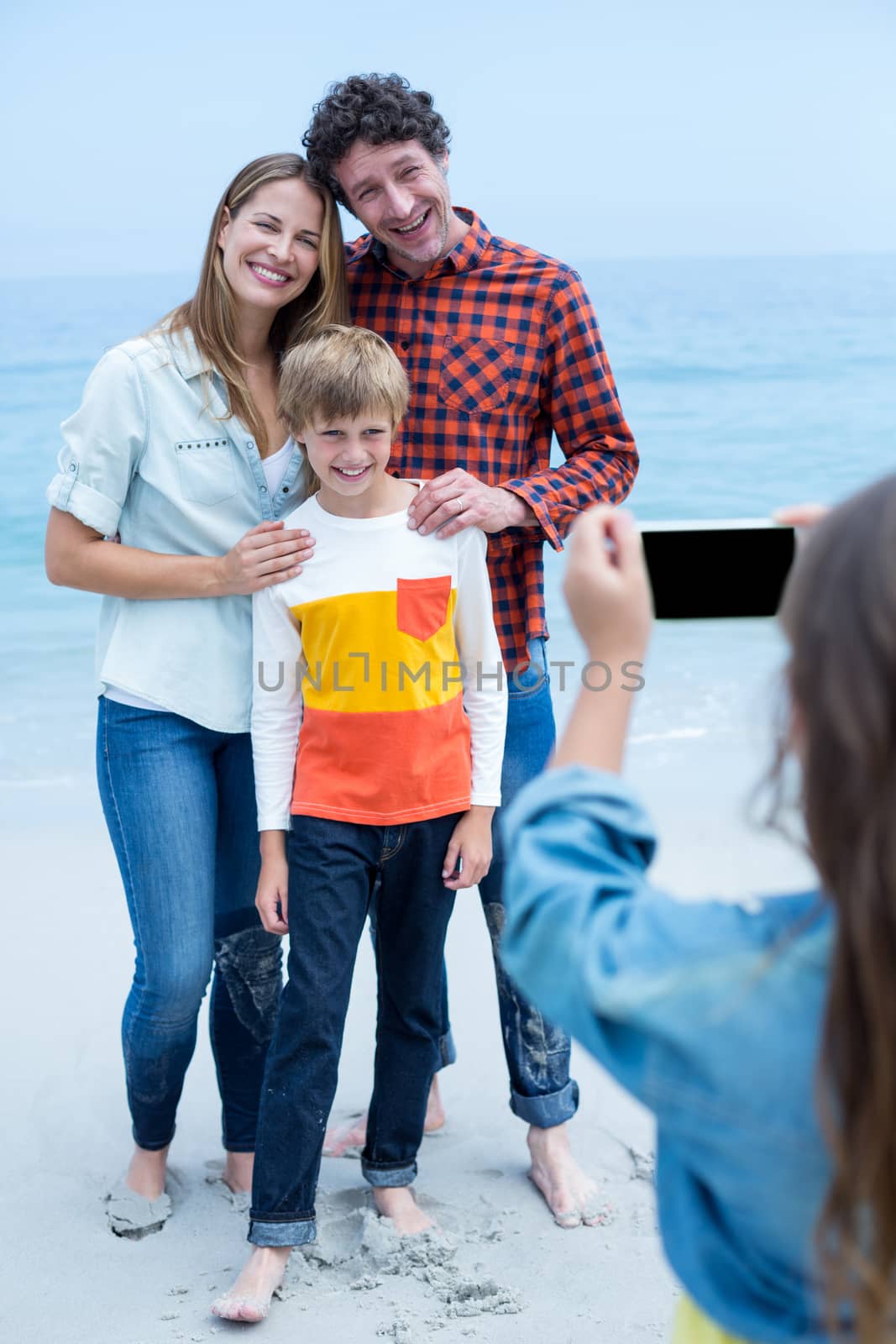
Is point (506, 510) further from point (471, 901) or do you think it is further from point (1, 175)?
point (1, 175)

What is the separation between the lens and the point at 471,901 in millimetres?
3428

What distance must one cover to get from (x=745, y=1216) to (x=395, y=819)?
1.11m

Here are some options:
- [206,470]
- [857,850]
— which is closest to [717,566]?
[857,850]

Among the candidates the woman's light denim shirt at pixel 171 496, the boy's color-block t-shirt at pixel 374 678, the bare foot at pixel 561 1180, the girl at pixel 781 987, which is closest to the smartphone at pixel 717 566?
the girl at pixel 781 987

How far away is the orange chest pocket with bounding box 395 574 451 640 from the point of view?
184cm

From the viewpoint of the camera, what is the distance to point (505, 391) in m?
2.07

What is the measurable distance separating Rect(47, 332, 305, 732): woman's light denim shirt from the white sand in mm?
833

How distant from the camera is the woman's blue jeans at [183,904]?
190 cm

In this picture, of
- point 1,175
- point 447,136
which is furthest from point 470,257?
point 1,175

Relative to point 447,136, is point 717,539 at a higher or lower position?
lower

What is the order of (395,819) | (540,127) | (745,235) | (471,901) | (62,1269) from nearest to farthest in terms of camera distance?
(395,819) < (62,1269) < (471,901) < (540,127) < (745,235)

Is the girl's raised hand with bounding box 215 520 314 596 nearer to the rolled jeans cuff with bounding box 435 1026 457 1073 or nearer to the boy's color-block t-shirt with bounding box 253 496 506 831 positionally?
the boy's color-block t-shirt with bounding box 253 496 506 831

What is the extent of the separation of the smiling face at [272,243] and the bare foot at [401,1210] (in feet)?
4.58

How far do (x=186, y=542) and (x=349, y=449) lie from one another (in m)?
0.32
